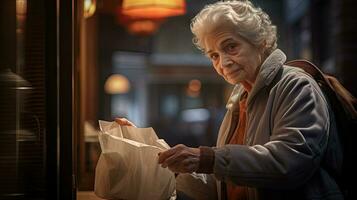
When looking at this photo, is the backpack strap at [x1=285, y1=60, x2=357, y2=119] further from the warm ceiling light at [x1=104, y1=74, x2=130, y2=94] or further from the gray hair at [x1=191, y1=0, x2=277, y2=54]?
the warm ceiling light at [x1=104, y1=74, x2=130, y2=94]

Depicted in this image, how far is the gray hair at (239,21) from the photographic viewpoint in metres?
2.48

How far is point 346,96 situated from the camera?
8.34ft

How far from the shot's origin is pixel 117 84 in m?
19.0

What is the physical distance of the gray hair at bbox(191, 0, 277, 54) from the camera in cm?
248

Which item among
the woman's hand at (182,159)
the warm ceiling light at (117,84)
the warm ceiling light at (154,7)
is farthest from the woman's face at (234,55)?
the warm ceiling light at (117,84)

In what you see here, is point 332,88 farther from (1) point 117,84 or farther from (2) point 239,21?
(1) point 117,84

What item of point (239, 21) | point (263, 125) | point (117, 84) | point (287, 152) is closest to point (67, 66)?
point (239, 21)

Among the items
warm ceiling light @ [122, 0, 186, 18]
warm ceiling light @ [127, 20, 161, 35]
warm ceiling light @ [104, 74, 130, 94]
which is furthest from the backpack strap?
warm ceiling light @ [104, 74, 130, 94]

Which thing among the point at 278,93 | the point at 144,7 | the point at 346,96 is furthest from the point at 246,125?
the point at 144,7

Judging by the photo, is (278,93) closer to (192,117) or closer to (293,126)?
(293,126)

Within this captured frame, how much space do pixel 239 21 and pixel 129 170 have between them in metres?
0.82

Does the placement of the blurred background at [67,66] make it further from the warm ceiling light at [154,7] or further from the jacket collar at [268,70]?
the jacket collar at [268,70]

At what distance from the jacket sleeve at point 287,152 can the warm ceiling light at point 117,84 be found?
638 inches

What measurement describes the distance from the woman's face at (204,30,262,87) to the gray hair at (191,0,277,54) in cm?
3
